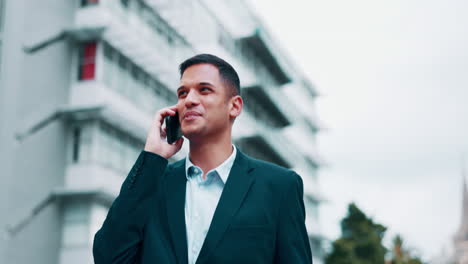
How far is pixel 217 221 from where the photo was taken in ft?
9.60

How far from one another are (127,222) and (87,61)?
1041 inches

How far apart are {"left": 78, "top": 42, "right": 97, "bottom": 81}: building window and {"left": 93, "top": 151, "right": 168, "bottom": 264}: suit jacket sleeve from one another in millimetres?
25719

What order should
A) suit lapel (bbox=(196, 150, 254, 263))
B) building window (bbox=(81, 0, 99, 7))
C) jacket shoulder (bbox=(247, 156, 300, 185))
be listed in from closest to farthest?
suit lapel (bbox=(196, 150, 254, 263))
jacket shoulder (bbox=(247, 156, 300, 185))
building window (bbox=(81, 0, 99, 7))

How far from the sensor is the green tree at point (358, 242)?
3759 centimetres

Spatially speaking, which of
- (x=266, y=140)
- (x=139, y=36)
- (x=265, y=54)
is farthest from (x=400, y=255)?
(x=139, y=36)

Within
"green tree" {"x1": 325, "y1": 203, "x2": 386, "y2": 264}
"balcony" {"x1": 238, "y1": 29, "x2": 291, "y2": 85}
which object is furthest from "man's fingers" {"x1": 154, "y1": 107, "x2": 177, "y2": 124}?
"balcony" {"x1": 238, "y1": 29, "x2": 291, "y2": 85}

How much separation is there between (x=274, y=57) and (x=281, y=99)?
445 cm

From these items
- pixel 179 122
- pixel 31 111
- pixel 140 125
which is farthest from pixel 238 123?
pixel 179 122

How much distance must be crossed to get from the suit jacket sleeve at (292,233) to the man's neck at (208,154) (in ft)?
1.26

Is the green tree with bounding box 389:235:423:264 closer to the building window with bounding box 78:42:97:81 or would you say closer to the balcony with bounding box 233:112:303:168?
the balcony with bounding box 233:112:303:168

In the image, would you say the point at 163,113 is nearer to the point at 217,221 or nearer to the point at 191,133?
the point at 191,133

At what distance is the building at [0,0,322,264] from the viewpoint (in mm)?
26070

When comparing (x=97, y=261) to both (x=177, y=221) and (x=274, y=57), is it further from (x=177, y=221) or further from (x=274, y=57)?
(x=274, y=57)

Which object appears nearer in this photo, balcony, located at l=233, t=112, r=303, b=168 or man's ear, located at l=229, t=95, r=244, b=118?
man's ear, located at l=229, t=95, r=244, b=118
